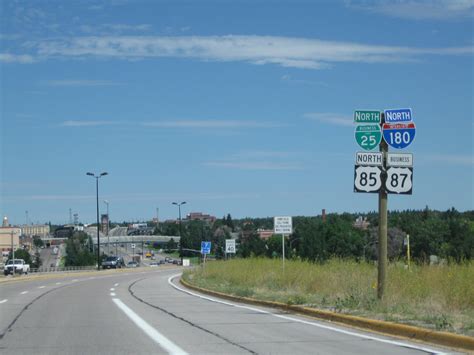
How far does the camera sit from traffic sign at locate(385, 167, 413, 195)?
686 inches

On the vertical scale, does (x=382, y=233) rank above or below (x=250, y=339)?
above

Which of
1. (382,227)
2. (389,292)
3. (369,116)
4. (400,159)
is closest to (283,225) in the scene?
(389,292)

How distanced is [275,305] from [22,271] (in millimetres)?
57380

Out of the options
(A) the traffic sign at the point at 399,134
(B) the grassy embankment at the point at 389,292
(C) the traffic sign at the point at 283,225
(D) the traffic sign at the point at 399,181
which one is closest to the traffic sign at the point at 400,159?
(D) the traffic sign at the point at 399,181

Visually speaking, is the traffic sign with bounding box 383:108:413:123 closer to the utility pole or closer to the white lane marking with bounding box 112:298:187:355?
the utility pole

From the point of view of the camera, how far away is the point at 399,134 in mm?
17375

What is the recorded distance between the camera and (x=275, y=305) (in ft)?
67.7

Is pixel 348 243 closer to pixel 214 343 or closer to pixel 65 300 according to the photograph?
pixel 65 300

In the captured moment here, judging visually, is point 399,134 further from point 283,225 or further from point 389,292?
point 283,225

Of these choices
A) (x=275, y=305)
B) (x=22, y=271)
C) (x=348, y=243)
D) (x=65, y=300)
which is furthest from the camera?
(x=348, y=243)

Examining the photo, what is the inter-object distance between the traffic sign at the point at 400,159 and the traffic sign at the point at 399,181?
0.13 meters

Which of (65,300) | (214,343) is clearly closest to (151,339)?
(214,343)

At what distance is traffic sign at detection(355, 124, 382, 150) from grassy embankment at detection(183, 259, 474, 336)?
12.4ft

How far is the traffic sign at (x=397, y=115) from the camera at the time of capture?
17.2 m
